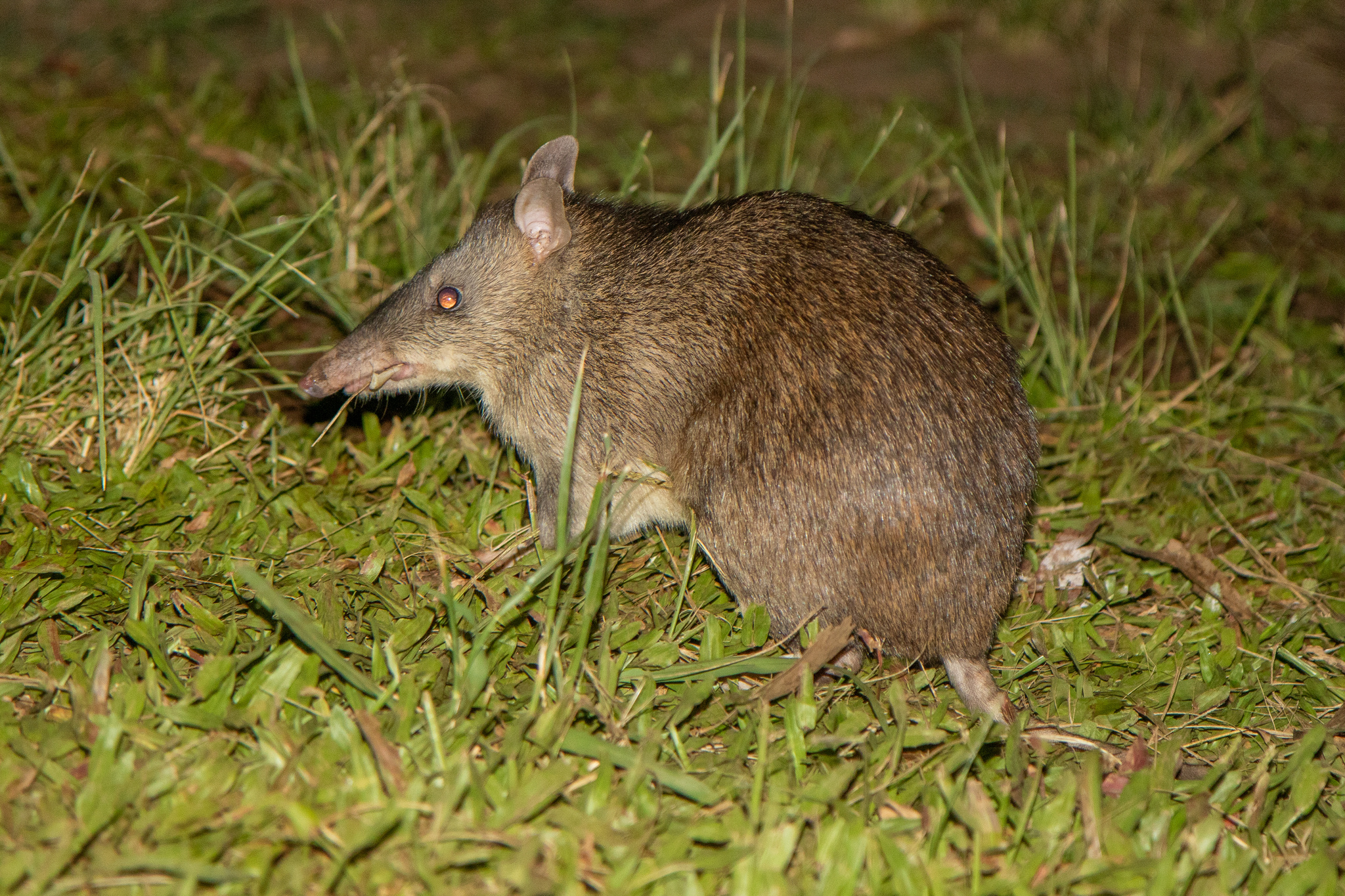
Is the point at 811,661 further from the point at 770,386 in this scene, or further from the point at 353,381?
the point at 353,381

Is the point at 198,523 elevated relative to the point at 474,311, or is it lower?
lower

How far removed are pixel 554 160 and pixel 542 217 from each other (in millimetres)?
328

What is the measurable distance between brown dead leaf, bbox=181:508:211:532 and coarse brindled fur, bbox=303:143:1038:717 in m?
0.55

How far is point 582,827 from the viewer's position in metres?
2.84

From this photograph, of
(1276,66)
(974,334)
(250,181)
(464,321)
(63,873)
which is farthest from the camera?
(1276,66)

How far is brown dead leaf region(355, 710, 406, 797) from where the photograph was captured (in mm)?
2869

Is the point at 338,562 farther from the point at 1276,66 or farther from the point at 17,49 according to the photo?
the point at 1276,66

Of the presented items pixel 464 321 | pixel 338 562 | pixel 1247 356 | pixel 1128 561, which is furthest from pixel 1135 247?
pixel 338 562

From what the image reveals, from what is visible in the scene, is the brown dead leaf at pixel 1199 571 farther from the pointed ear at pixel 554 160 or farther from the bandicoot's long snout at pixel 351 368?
the bandicoot's long snout at pixel 351 368

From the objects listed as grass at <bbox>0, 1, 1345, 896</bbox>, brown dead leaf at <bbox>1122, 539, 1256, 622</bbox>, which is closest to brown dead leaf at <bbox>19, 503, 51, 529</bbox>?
grass at <bbox>0, 1, 1345, 896</bbox>

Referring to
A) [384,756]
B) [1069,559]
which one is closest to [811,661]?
[384,756]

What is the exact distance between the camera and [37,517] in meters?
3.80

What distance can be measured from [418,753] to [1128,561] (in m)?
2.72

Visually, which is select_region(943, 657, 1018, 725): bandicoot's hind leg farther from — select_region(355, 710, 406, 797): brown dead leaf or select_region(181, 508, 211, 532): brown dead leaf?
select_region(181, 508, 211, 532): brown dead leaf
